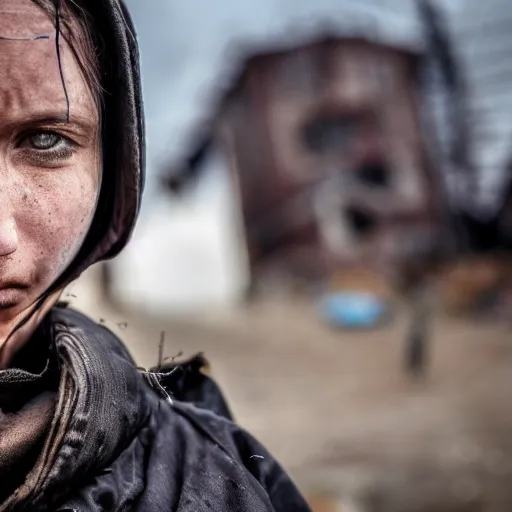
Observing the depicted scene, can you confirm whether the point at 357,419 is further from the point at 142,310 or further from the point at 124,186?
the point at 142,310

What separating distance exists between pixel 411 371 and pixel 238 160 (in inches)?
467

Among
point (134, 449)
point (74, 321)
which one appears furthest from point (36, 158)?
point (134, 449)

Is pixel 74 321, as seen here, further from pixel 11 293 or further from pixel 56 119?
pixel 56 119

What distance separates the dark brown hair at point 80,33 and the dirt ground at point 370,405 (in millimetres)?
728

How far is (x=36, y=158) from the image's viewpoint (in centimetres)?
93

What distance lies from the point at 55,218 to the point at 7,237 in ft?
0.30

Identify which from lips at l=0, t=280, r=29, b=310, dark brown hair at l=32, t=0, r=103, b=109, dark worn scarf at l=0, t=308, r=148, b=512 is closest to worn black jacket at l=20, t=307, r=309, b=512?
dark worn scarf at l=0, t=308, r=148, b=512

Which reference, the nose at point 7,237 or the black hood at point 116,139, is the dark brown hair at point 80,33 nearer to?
the black hood at point 116,139

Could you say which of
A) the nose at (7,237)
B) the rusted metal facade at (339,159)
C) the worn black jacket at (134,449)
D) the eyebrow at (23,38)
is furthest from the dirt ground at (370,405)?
the rusted metal facade at (339,159)

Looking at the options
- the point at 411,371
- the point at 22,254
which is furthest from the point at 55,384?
the point at 411,371

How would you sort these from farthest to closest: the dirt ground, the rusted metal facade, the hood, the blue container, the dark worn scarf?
the rusted metal facade
the blue container
the dirt ground
the hood
the dark worn scarf

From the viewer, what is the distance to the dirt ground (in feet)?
16.1

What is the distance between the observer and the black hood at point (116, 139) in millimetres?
1011

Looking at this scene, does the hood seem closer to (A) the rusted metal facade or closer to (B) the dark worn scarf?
(B) the dark worn scarf
